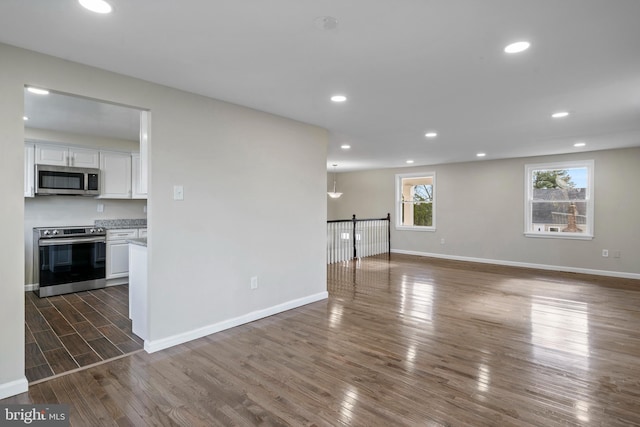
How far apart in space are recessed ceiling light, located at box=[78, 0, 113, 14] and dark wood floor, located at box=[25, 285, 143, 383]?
8.27 ft

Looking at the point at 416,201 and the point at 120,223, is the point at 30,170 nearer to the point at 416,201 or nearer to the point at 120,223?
the point at 120,223

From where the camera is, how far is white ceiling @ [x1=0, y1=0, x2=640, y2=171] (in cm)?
183

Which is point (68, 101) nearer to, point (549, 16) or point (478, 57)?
point (478, 57)

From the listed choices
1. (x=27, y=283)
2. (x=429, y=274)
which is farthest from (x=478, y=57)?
(x=27, y=283)

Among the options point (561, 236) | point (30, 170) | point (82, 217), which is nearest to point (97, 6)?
point (30, 170)

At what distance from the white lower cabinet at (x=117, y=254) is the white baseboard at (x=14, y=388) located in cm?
308

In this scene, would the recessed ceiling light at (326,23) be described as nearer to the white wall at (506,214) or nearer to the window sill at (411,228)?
the white wall at (506,214)

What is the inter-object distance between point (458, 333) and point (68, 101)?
15.1 feet

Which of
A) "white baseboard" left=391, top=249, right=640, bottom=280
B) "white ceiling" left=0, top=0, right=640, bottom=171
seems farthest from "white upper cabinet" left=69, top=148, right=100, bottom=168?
"white baseboard" left=391, top=249, right=640, bottom=280

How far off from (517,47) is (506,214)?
594cm

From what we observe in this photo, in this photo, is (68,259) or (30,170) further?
(68,259)

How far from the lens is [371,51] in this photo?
91.3 inches

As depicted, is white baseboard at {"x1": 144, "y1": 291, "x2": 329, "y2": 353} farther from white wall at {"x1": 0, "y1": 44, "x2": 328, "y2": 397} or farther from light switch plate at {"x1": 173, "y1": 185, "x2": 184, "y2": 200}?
light switch plate at {"x1": 173, "y1": 185, "x2": 184, "y2": 200}

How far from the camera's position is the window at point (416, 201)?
8633mm
